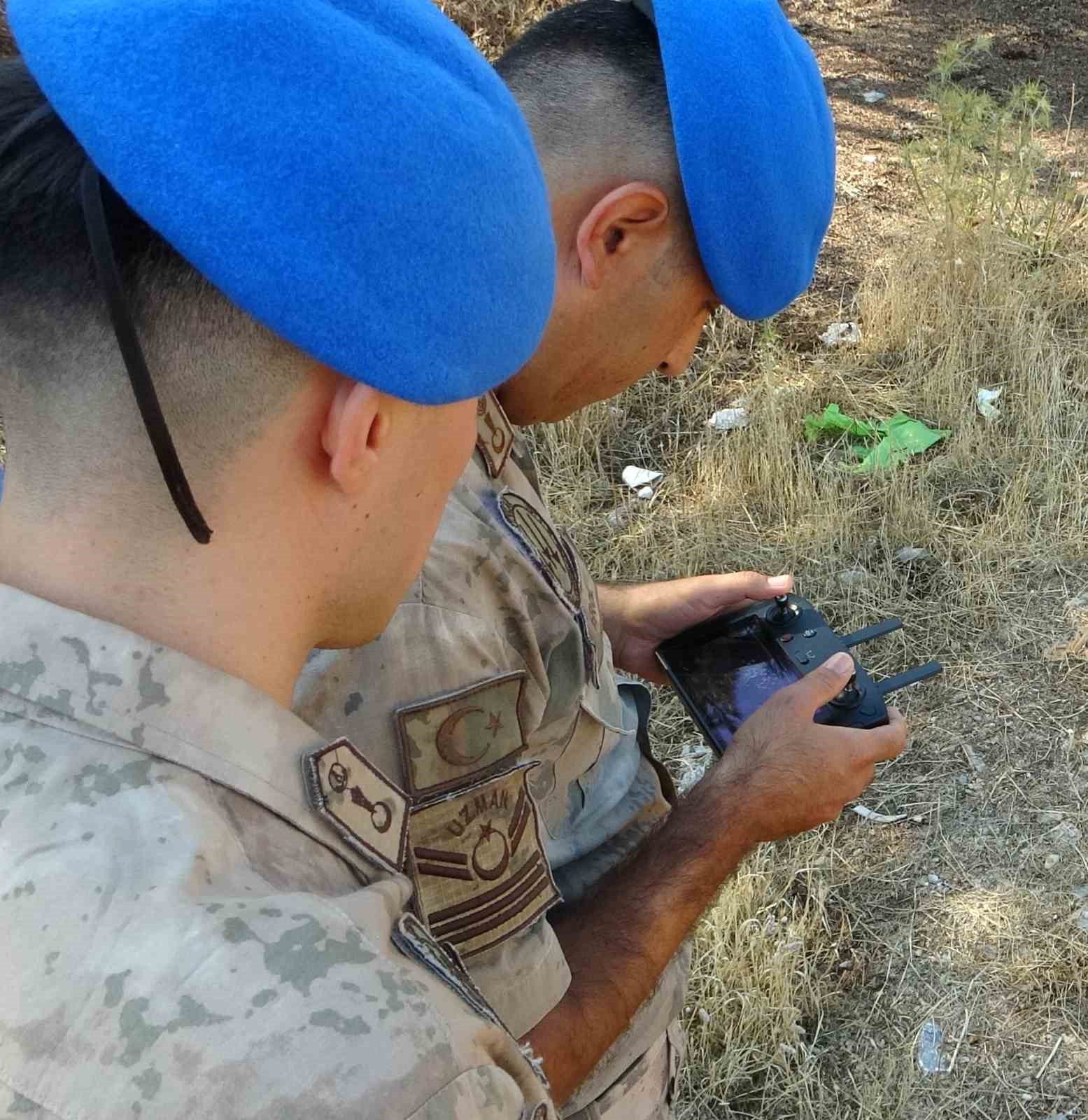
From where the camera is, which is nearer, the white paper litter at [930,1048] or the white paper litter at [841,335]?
the white paper litter at [930,1048]

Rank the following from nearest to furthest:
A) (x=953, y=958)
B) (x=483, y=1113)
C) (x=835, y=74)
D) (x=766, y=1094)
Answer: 1. (x=483, y=1113)
2. (x=766, y=1094)
3. (x=953, y=958)
4. (x=835, y=74)

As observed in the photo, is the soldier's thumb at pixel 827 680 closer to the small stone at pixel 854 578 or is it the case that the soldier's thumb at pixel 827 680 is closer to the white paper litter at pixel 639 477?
the small stone at pixel 854 578

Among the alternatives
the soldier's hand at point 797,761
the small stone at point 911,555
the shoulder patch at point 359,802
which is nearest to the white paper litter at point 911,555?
the small stone at point 911,555

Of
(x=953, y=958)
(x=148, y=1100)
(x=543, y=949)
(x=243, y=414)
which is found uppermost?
(x=243, y=414)

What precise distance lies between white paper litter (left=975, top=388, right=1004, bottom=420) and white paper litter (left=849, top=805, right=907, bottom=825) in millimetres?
1503

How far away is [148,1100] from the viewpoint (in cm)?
68

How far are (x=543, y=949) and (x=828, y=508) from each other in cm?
237

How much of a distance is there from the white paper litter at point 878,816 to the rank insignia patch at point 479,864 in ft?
5.67

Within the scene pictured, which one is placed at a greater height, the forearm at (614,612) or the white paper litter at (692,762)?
the forearm at (614,612)

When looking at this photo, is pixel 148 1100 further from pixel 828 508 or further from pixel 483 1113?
pixel 828 508

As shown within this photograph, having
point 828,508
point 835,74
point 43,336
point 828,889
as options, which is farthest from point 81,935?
point 835,74

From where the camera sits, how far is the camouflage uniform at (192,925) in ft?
2.28

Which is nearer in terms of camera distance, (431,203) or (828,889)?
(431,203)

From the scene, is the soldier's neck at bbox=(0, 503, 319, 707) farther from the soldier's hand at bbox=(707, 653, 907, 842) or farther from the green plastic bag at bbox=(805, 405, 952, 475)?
the green plastic bag at bbox=(805, 405, 952, 475)
